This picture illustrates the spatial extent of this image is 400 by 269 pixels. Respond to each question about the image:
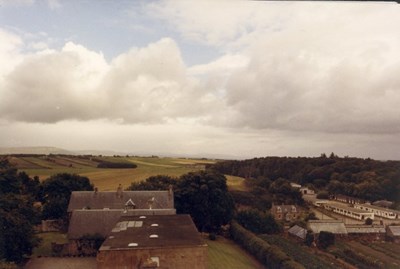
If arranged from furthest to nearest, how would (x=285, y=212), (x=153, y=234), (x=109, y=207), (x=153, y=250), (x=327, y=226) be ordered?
(x=285, y=212)
(x=327, y=226)
(x=109, y=207)
(x=153, y=234)
(x=153, y=250)

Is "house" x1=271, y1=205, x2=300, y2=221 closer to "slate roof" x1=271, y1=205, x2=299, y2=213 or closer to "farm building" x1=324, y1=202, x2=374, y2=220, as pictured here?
"slate roof" x1=271, y1=205, x2=299, y2=213

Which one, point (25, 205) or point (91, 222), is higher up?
point (25, 205)

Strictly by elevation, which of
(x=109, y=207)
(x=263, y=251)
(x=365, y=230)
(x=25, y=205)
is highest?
(x=25, y=205)

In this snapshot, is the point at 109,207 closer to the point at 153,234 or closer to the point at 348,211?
the point at 153,234

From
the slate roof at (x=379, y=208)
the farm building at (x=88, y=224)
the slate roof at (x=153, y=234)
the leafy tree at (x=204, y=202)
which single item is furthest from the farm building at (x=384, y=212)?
the farm building at (x=88, y=224)

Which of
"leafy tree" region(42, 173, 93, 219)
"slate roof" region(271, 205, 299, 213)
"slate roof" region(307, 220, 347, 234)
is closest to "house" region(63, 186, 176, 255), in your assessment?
"leafy tree" region(42, 173, 93, 219)

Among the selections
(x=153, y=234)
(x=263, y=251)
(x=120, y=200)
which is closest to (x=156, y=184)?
(x=120, y=200)

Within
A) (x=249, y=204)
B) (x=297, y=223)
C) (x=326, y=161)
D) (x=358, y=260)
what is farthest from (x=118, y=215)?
(x=326, y=161)
